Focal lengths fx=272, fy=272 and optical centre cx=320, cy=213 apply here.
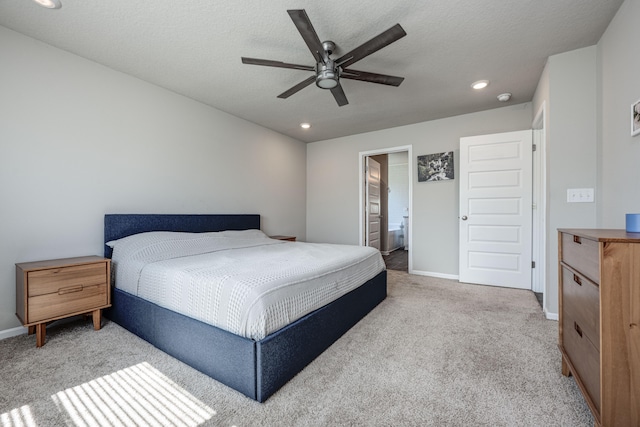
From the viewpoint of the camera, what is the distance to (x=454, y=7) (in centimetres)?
192

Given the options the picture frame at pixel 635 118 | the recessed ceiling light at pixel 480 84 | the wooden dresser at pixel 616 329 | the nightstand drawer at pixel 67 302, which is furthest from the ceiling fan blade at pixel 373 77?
the nightstand drawer at pixel 67 302

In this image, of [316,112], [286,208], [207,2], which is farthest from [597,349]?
[286,208]

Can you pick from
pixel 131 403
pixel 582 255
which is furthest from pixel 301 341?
pixel 582 255

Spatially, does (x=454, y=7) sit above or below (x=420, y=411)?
above

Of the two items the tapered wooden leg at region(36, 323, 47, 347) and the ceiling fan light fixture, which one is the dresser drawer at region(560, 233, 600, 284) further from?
the tapered wooden leg at region(36, 323, 47, 347)

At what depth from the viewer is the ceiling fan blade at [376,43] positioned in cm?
171

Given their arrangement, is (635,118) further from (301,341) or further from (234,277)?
(234,277)

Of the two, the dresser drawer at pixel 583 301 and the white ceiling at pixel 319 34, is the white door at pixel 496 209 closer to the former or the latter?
the white ceiling at pixel 319 34

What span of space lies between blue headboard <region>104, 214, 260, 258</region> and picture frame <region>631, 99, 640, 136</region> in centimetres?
390

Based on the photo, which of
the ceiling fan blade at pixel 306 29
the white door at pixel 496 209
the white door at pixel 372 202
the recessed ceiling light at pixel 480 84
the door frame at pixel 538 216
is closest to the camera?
the ceiling fan blade at pixel 306 29

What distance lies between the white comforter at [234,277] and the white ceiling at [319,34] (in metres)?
1.72

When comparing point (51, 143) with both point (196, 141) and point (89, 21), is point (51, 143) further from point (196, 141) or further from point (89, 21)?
point (196, 141)

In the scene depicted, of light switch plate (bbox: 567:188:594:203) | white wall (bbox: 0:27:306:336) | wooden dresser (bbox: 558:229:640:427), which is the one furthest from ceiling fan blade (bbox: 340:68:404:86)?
white wall (bbox: 0:27:306:336)

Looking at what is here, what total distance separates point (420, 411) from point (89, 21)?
3.42 meters
